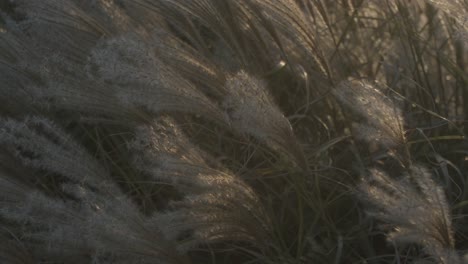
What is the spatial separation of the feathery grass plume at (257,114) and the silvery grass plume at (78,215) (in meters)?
A: 0.33

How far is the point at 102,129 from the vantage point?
299cm

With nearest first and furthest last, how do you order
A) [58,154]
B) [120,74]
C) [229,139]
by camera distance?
[120,74], [58,154], [229,139]

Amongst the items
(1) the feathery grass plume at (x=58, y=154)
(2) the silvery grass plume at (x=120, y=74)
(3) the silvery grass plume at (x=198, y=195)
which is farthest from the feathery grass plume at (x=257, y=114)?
(1) the feathery grass plume at (x=58, y=154)

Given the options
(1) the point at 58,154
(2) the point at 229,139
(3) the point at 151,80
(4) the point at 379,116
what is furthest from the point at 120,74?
(4) the point at 379,116

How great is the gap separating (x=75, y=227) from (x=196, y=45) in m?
0.75

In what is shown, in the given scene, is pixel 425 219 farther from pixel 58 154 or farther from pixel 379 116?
pixel 58 154

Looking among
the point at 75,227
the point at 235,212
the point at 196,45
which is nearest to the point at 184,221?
the point at 235,212

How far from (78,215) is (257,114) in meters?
0.52

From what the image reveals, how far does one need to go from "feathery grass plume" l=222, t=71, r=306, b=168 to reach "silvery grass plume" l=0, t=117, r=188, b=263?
1.08ft

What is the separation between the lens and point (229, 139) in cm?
267

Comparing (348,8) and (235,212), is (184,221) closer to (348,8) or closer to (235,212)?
(235,212)

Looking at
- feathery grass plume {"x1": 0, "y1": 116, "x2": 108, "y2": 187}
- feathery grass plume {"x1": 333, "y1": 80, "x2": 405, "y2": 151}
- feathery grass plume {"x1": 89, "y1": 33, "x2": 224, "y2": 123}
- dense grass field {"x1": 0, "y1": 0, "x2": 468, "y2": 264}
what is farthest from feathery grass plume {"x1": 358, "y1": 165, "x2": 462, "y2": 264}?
feathery grass plume {"x1": 0, "y1": 116, "x2": 108, "y2": 187}

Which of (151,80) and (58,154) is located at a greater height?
(151,80)

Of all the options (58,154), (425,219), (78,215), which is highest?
(425,219)
